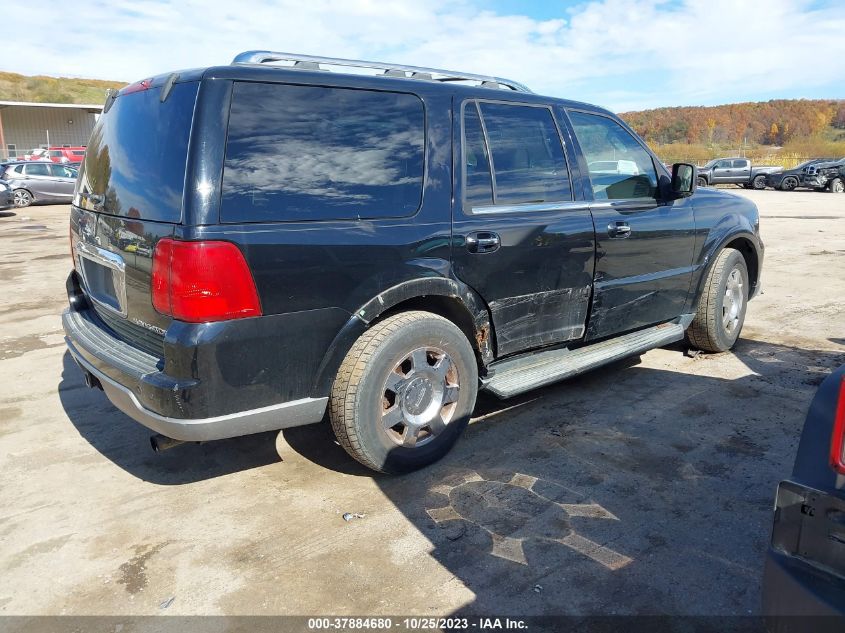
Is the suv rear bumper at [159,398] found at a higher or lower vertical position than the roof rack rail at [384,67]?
lower

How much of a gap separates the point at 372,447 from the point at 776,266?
8.76 metres

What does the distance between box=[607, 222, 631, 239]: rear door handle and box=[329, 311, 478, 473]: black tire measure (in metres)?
1.35

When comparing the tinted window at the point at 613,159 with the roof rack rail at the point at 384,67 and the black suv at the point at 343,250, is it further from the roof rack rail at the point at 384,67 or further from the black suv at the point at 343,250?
the roof rack rail at the point at 384,67

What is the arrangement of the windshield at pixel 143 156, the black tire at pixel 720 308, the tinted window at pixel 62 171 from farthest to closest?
1. the tinted window at pixel 62 171
2. the black tire at pixel 720 308
3. the windshield at pixel 143 156

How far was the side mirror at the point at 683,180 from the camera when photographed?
4.74 metres

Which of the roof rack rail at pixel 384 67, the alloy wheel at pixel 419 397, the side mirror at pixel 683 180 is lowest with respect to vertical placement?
the alloy wheel at pixel 419 397

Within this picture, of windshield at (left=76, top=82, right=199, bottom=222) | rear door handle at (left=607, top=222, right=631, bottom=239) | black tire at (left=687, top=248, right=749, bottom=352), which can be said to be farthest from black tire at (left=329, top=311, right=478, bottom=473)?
black tire at (left=687, top=248, right=749, bottom=352)

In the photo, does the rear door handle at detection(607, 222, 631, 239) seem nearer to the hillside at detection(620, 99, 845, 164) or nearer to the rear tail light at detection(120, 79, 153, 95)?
the rear tail light at detection(120, 79, 153, 95)

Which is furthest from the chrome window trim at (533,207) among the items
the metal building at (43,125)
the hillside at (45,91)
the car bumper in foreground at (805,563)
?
the hillside at (45,91)

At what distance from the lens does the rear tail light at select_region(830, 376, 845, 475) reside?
180 centimetres

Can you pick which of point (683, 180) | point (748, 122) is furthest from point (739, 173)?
point (748, 122)

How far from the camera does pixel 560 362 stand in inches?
169

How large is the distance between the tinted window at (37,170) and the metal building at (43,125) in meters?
26.0

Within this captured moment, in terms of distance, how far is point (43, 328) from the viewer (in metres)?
6.82
